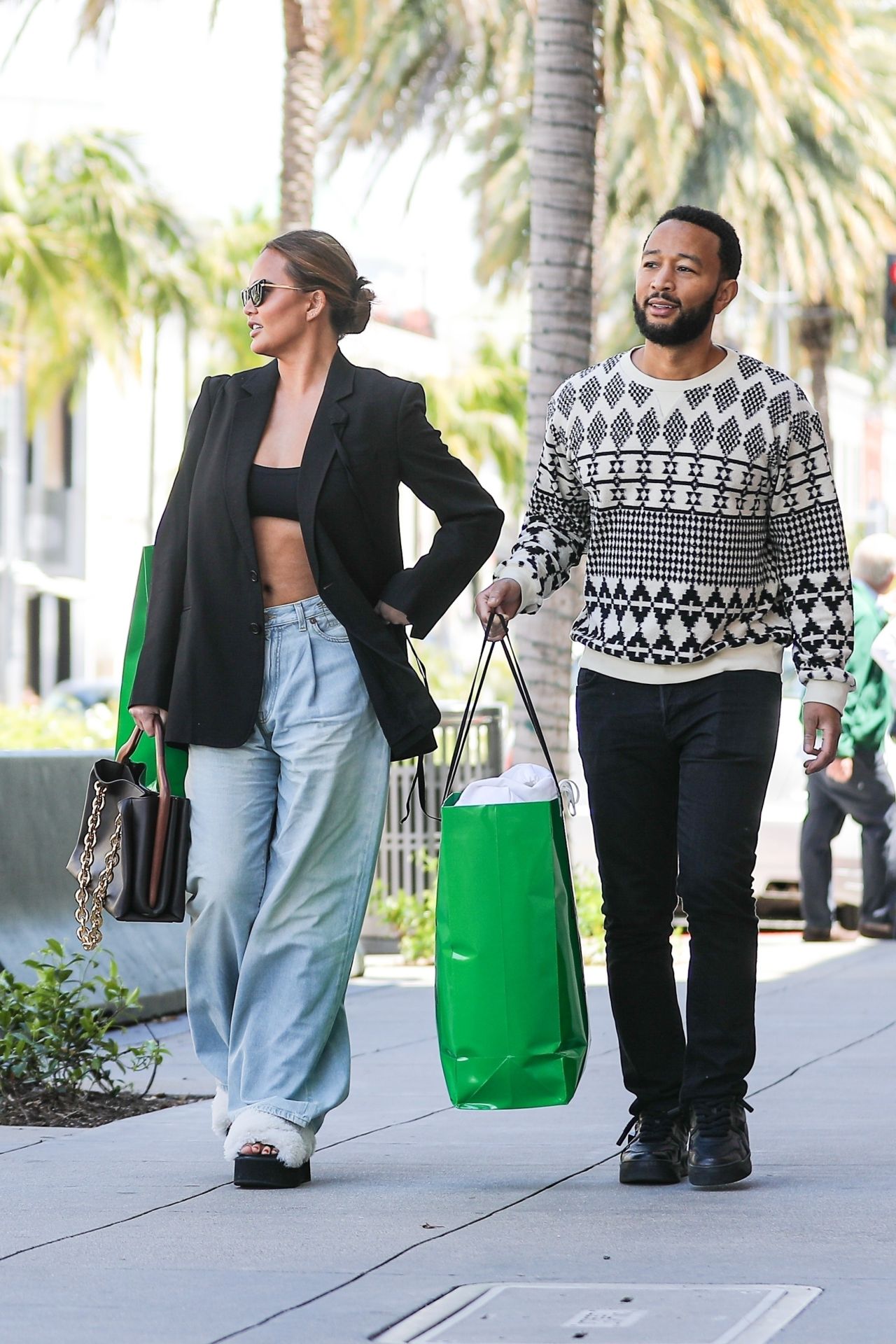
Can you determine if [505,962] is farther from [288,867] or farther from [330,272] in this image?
[330,272]

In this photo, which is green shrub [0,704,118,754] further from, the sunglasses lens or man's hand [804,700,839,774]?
man's hand [804,700,839,774]

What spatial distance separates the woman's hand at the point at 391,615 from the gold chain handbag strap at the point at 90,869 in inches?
28.5

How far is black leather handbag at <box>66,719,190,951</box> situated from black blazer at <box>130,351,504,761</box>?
0.15 meters

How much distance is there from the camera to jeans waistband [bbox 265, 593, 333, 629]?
4.79m

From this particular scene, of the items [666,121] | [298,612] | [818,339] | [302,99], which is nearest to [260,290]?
[298,612]

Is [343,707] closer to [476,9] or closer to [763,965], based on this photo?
[763,965]

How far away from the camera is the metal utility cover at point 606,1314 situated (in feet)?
11.1

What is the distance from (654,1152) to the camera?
471cm

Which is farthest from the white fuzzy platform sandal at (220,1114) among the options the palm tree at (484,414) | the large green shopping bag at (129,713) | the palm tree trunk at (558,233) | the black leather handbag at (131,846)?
the palm tree at (484,414)

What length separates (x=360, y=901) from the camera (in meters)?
4.89

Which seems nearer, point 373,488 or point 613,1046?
point 373,488

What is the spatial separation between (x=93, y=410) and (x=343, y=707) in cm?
4607

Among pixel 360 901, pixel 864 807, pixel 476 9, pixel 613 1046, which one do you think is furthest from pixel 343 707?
pixel 476 9

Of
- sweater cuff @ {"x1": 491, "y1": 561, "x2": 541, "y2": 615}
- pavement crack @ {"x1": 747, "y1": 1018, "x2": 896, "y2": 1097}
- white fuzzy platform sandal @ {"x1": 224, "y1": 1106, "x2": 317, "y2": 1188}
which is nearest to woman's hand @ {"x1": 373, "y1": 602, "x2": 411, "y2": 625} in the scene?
sweater cuff @ {"x1": 491, "y1": 561, "x2": 541, "y2": 615}
